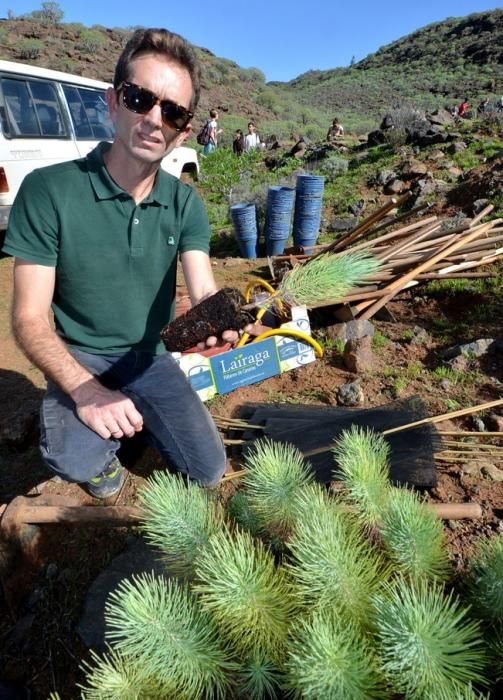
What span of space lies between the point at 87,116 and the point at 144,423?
6849mm

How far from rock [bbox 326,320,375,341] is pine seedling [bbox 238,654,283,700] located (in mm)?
3384

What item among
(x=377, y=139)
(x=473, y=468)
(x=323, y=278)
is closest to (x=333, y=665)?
(x=323, y=278)

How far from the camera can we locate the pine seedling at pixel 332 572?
0.83 metres

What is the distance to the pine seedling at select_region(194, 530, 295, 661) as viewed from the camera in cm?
81

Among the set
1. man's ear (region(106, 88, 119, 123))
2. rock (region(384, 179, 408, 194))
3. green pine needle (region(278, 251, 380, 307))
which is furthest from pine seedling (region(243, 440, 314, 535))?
rock (region(384, 179, 408, 194))

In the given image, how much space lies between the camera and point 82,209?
2182 mm

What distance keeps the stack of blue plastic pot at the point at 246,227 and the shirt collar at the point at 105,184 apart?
432 centimetres

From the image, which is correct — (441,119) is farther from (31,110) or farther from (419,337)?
(419,337)

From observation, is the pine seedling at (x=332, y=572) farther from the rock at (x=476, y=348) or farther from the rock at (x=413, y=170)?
the rock at (x=413, y=170)

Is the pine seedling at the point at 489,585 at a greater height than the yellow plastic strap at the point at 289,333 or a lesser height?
greater

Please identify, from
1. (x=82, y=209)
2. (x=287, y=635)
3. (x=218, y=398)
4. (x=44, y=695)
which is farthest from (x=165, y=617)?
(x=218, y=398)

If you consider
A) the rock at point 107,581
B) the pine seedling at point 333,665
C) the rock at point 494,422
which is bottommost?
the rock at point 107,581

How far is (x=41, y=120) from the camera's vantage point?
6.42 m

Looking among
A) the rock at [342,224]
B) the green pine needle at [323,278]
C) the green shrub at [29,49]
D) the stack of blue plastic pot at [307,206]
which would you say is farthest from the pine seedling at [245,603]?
the green shrub at [29,49]
